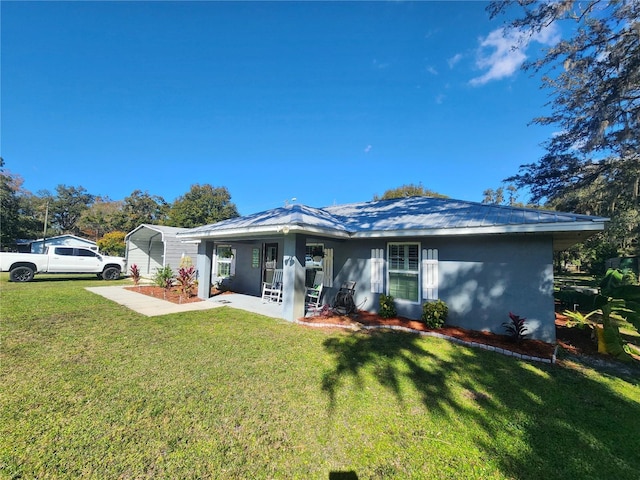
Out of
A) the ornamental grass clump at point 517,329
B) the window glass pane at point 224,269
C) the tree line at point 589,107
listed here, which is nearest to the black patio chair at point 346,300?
the ornamental grass clump at point 517,329

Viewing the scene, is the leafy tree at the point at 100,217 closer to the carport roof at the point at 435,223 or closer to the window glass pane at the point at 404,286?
the carport roof at the point at 435,223

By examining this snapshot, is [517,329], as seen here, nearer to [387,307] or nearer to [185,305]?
[387,307]

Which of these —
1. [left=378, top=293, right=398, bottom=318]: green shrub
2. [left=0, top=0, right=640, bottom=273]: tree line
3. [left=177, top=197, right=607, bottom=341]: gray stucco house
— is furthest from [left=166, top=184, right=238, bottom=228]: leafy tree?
[left=0, top=0, right=640, bottom=273]: tree line

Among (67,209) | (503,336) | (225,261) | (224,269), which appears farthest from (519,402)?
(67,209)

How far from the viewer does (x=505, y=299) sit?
235 inches

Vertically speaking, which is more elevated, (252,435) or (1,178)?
(1,178)

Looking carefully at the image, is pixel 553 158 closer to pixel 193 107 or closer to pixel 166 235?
pixel 193 107

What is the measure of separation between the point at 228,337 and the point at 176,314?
2792mm

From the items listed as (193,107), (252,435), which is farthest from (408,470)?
(193,107)

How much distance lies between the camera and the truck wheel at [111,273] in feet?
50.5

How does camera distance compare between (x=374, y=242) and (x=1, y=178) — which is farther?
(x=1, y=178)

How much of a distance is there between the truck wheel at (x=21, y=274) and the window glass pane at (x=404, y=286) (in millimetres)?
16705

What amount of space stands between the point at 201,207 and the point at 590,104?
3792 cm

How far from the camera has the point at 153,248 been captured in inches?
822
